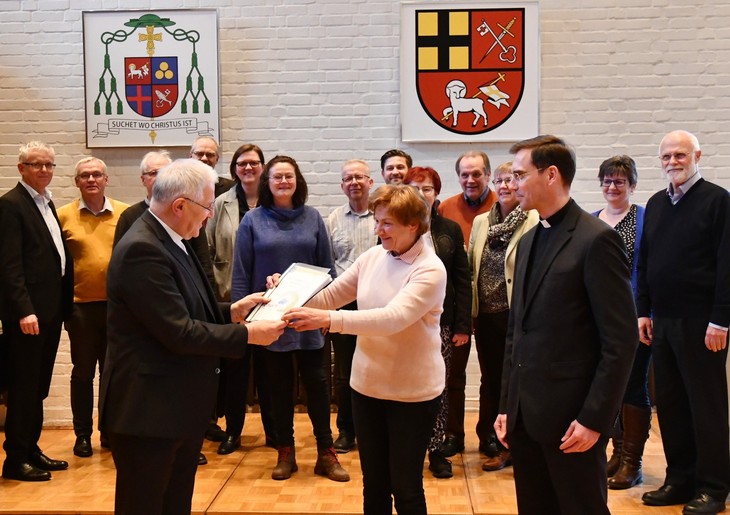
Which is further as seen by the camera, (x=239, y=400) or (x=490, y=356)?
(x=239, y=400)

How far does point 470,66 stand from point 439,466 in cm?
294

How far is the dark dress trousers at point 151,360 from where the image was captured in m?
2.28

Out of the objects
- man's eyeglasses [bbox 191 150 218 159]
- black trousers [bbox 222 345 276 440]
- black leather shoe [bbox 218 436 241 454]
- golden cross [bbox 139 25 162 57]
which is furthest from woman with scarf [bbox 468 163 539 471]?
golden cross [bbox 139 25 162 57]

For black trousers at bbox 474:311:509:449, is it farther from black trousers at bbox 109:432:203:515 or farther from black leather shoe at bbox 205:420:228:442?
black trousers at bbox 109:432:203:515

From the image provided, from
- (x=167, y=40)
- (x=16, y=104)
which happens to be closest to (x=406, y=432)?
(x=167, y=40)

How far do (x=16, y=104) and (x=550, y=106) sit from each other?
391 centimetres

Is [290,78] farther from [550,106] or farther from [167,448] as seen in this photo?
[167,448]

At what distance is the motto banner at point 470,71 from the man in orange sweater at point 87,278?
7.38 feet

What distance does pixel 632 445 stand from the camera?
3.95 metres

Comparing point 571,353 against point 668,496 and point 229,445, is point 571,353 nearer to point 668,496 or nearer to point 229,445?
point 668,496

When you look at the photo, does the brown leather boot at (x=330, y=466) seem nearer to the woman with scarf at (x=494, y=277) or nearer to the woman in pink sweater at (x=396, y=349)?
the woman with scarf at (x=494, y=277)

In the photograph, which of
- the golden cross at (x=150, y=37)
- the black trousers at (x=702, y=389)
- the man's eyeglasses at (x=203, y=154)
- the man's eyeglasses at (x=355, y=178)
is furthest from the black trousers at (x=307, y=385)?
the golden cross at (x=150, y=37)

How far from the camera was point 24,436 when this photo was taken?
4.09 metres

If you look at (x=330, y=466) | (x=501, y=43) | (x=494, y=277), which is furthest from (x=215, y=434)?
(x=501, y=43)
